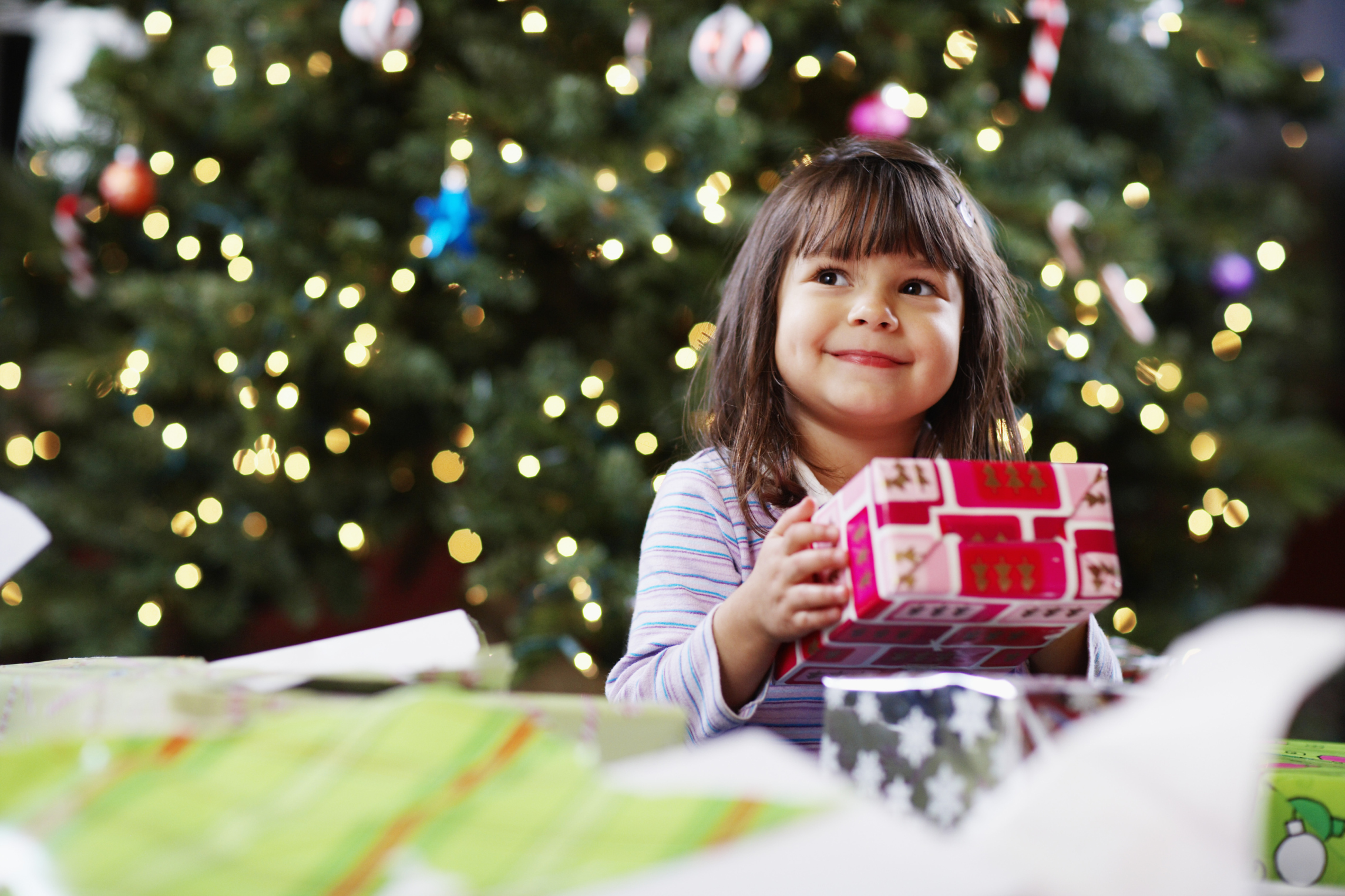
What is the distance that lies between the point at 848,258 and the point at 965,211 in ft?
0.54

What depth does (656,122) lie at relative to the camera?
4.77 feet

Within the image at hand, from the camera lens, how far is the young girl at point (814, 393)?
640mm

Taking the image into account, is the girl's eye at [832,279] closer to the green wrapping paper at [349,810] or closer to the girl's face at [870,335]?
the girl's face at [870,335]

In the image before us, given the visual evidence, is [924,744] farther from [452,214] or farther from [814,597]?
[452,214]

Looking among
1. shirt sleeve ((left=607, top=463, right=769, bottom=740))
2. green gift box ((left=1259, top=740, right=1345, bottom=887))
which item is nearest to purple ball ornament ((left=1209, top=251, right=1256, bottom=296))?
shirt sleeve ((left=607, top=463, right=769, bottom=740))

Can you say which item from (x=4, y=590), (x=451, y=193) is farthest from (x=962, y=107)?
(x=4, y=590)

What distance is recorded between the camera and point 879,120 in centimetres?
137

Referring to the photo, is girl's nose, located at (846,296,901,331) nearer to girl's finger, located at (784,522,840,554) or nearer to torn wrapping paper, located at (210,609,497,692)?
girl's finger, located at (784,522,840,554)

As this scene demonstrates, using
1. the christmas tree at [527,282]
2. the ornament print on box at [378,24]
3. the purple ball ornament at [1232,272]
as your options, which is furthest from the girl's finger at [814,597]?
the purple ball ornament at [1232,272]

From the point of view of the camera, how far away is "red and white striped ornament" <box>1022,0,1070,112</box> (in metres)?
1.40

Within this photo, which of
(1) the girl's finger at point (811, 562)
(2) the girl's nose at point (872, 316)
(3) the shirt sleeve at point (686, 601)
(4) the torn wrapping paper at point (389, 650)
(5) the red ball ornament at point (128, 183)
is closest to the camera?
(4) the torn wrapping paper at point (389, 650)

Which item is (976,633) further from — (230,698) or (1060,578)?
(230,698)

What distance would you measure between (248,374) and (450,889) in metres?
1.42

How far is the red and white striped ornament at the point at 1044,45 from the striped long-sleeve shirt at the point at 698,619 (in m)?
0.92
